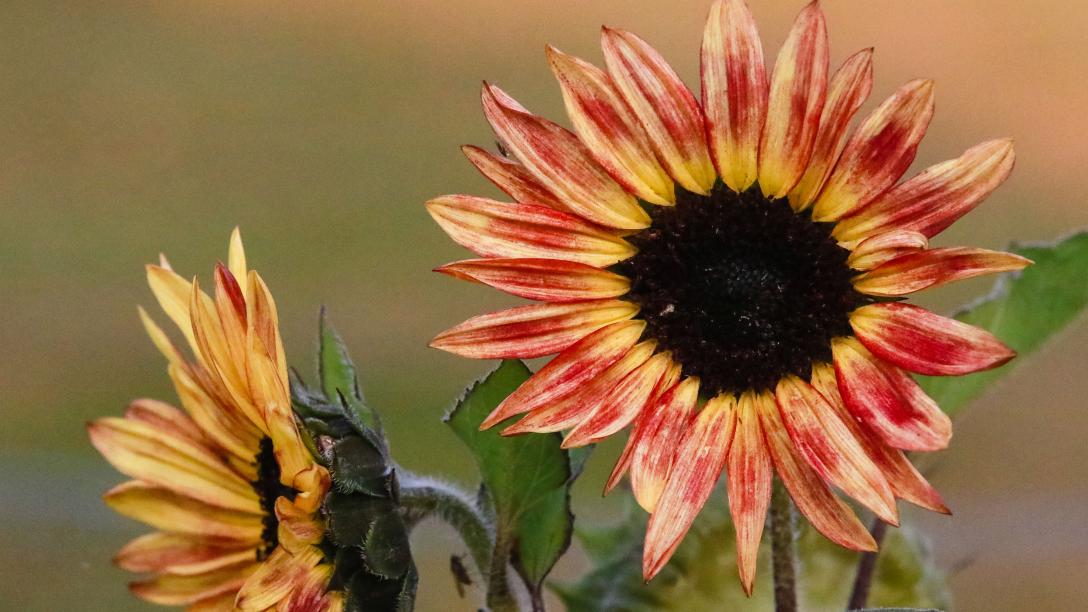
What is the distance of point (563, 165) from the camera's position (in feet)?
0.99

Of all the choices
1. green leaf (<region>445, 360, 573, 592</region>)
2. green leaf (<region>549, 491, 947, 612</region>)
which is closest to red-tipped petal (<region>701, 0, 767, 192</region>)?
green leaf (<region>445, 360, 573, 592</region>)

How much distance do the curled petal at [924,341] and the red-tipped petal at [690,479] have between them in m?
0.05

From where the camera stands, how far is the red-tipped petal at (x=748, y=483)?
27 centimetres

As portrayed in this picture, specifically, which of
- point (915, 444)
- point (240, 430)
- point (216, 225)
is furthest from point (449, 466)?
point (915, 444)

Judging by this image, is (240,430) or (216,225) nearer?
(240,430)

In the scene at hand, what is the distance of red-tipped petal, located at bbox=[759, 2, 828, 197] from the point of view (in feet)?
0.90

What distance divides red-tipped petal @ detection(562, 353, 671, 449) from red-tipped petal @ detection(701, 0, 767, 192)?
0.07 metres

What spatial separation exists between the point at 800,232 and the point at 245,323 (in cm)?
16

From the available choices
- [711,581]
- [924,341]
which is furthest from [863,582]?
[924,341]

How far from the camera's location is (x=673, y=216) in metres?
0.32

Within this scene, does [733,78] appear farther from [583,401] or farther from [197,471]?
[197,471]

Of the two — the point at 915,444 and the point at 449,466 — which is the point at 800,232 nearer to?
the point at 915,444

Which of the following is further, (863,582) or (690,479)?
(863,582)

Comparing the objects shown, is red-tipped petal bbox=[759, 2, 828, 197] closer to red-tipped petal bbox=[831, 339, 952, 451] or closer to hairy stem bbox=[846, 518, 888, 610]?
red-tipped petal bbox=[831, 339, 952, 451]
